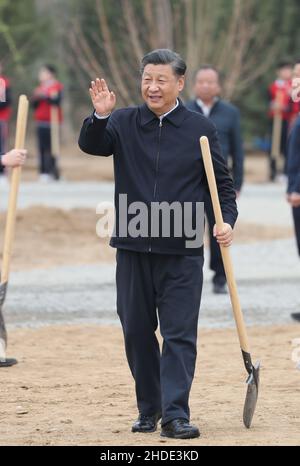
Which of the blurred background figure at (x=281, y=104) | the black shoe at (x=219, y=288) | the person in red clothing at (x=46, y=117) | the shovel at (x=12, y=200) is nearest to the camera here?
the shovel at (x=12, y=200)

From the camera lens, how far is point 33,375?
937 cm

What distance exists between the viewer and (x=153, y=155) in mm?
7438

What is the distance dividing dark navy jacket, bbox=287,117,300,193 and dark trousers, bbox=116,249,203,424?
4.02 meters

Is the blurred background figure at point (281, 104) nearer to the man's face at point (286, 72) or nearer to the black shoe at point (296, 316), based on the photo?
the man's face at point (286, 72)

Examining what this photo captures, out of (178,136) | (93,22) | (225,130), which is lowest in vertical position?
(178,136)

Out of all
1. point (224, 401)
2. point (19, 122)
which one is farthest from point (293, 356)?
point (19, 122)

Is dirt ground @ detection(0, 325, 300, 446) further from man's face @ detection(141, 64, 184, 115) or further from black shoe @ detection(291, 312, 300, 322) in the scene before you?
man's face @ detection(141, 64, 184, 115)

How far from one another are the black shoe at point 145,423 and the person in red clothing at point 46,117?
60.9 ft

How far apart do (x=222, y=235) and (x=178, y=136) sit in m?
0.57

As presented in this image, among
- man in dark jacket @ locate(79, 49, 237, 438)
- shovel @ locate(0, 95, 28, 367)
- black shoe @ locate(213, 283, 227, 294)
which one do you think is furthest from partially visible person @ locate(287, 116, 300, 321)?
man in dark jacket @ locate(79, 49, 237, 438)

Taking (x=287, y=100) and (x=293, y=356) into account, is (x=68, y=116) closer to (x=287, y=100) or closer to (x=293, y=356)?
(x=287, y=100)

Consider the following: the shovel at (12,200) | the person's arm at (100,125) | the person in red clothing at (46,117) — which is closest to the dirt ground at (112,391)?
the shovel at (12,200)

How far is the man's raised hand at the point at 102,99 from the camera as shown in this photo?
286 inches

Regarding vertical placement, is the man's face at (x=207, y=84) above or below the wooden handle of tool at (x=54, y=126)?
below
